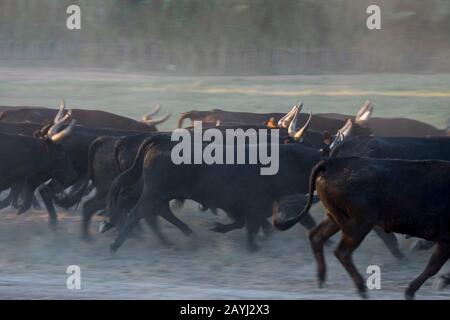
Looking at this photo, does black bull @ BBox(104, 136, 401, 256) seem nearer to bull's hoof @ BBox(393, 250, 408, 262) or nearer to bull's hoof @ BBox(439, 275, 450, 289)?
bull's hoof @ BBox(393, 250, 408, 262)

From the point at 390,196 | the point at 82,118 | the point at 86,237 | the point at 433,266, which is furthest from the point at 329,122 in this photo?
the point at 433,266

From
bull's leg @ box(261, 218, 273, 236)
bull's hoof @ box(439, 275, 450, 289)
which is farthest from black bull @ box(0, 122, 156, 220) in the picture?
bull's hoof @ box(439, 275, 450, 289)

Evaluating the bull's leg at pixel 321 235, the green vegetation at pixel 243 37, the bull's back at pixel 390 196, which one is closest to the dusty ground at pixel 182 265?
the bull's leg at pixel 321 235

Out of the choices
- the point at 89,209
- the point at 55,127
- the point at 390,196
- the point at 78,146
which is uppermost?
the point at 55,127

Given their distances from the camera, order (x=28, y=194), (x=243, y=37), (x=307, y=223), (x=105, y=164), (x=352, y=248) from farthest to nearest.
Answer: (x=243, y=37)
(x=28, y=194)
(x=105, y=164)
(x=307, y=223)
(x=352, y=248)

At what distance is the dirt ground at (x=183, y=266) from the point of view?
413 inches

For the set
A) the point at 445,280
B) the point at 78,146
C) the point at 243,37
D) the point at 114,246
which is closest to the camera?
the point at 445,280

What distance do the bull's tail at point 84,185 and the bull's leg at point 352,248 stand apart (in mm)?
4824

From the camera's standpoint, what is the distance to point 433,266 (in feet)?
33.2

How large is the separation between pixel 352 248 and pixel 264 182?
308cm

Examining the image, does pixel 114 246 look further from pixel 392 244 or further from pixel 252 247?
pixel 392 244

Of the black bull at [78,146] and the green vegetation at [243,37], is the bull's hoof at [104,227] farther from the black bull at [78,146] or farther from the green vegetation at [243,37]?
the green vegetation at [243,37]

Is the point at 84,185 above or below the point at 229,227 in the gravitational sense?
above
